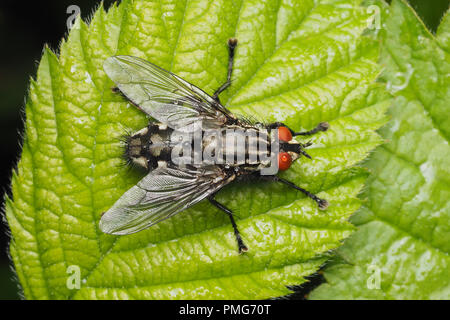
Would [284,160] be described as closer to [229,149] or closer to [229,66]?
[229,149]

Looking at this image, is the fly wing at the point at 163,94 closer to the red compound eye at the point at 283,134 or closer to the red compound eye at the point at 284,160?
the red compound eye at the point at 283,134

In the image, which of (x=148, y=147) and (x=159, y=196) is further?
(x=148, y=147)

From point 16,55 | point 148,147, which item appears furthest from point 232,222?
point 16,55

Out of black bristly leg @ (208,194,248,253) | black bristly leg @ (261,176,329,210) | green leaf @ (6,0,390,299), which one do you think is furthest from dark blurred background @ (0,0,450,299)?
black bristly leg @ (261,176,329,210)

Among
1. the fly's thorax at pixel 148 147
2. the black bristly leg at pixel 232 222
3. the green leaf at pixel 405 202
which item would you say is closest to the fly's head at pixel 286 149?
the black bristly leg at pixel 232 222

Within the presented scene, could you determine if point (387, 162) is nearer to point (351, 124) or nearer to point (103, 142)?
point (351, 124)

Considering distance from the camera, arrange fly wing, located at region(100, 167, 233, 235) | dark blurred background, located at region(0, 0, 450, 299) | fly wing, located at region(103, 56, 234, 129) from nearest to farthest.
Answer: fly wing, located at region(100, 167, 233, 235) < fly wing, located at region(103, 56, 234, 129) < dark blurred background, located at region(0, 0, 450, 299)

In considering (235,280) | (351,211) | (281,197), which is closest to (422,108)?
(351,211)

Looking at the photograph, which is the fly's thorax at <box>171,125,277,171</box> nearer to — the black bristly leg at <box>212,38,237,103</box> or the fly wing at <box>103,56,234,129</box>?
the fly wing at <box>103,56,234,129</box>
